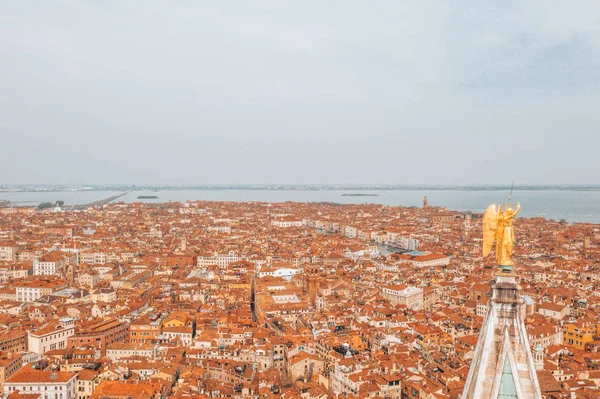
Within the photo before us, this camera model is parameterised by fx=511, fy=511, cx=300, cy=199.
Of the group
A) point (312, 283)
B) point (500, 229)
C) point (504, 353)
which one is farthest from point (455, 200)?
point (504, 353)

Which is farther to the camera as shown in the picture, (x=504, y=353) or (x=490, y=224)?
(x=490, y=224)

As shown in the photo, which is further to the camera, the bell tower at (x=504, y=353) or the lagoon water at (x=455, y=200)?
the lagoon water at (x=455, y=200)

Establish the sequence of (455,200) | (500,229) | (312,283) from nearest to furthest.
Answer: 1. (500,229)
2. (312,283)
3. (455,200)

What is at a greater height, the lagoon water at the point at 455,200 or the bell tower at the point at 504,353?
the bell tower at the point at 504,353

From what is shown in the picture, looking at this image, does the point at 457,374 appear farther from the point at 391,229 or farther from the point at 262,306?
the point at 391,229

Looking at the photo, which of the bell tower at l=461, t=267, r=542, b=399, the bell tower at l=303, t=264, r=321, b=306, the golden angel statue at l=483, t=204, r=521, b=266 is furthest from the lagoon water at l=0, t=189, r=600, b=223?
the bell tower at l=461, t=267, r=542, b=399

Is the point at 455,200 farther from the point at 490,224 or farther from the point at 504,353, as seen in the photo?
the point at 504,353

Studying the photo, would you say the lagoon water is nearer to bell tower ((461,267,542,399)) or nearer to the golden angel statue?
the golden angel statue

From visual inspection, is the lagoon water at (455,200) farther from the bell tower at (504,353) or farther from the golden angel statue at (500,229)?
the bell tower at (504,353)

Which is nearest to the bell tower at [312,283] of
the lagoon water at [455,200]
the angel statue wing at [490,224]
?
the angel statue wing at [490,224]
